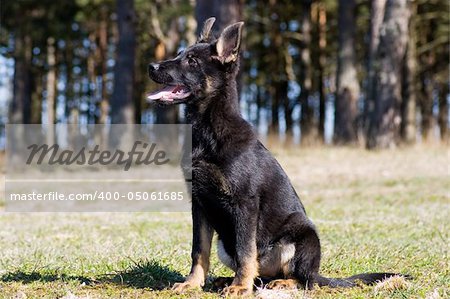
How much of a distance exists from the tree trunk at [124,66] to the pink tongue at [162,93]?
15.8 metres

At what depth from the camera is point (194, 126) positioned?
191 inches

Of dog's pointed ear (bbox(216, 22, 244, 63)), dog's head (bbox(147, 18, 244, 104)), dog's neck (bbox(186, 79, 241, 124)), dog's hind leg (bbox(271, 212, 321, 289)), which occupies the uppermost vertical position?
dog's pointed ear (bbox(216, 22, 244, 63))

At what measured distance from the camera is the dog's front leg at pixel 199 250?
473 centimetres

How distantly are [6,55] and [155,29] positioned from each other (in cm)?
655

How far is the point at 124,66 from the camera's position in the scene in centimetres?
2073

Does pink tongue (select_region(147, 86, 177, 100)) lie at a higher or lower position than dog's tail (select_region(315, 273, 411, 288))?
higher

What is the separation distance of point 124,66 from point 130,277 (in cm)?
1605

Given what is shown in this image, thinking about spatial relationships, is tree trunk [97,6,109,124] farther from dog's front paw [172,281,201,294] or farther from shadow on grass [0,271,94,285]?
dog's front paw [172,281,201,294]

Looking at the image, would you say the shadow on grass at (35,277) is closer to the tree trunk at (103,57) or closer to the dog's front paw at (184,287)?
the dog's front paw at (184,287)

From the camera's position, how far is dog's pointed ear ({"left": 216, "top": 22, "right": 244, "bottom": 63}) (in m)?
4.64

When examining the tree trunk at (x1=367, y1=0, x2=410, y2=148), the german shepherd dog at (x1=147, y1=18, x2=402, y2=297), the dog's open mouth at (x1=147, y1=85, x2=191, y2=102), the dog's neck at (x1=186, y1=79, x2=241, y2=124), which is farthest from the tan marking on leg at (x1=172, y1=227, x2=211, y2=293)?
the tree trunk at (x1=367, y1=0, x2=410, y2=148)

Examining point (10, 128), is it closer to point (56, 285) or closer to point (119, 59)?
point (119, 59)

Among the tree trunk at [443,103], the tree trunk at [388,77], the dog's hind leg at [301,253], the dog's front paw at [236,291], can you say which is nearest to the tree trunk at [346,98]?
the tree trunk at [388,77]

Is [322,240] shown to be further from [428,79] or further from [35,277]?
[428,79]
